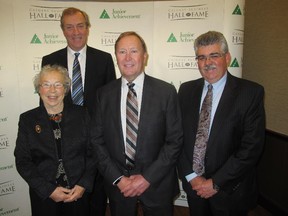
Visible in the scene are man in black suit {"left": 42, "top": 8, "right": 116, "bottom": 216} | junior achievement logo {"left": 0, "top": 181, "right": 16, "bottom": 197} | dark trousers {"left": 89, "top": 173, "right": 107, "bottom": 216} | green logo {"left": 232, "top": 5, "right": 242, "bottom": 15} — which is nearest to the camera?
man in black suit {"left": 42, "top": 8, "right": 116, "bottom": 216}

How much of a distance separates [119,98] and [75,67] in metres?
0.83

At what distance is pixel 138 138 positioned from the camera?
1.83 metres

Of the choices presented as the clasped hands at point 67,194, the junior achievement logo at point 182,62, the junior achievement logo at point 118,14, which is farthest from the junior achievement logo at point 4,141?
the junior achievement logo at point 182,62

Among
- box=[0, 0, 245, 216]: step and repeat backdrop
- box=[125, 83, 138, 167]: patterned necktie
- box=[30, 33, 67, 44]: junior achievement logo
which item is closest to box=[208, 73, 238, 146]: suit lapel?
box=[125, 83, 138, 167]: patterned necktie

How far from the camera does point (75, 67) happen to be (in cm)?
249

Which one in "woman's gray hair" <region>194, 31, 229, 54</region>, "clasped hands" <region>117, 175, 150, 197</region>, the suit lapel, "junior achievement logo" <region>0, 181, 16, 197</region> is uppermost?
"woman's gray hair" <region>194, 31, 229, 54</region>

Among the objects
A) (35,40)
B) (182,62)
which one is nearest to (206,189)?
(182,62)

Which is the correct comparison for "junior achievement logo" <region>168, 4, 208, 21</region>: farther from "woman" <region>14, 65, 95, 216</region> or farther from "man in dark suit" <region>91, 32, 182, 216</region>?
"woman" <region>14, 65, 95, 216</region>

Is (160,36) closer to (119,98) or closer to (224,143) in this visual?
(119,98)

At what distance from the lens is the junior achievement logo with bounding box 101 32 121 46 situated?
10.4 ft

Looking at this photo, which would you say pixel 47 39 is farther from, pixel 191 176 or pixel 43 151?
pixel 191 176

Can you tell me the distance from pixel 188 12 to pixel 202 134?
1.76 metres

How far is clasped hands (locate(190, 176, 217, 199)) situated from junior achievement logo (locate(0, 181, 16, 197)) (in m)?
2.38

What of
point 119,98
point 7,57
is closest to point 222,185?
point 119,98
